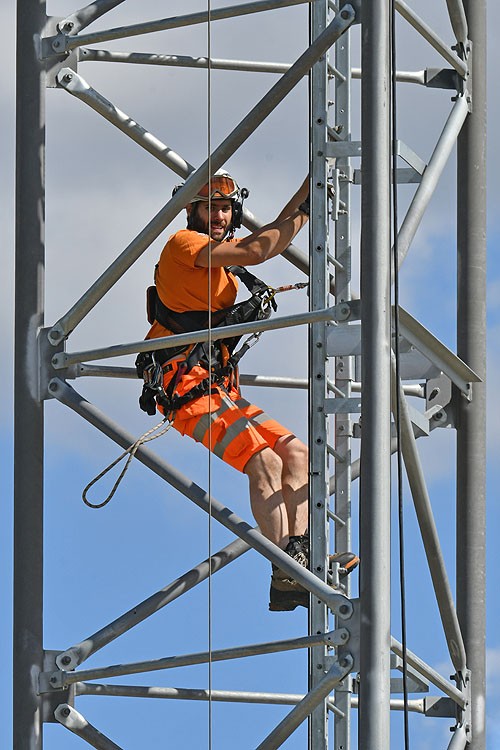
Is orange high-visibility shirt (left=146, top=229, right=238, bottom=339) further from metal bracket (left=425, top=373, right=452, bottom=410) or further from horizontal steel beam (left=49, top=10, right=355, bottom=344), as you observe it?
metal bracket (left=425, top=373, right=452, bottom=410)

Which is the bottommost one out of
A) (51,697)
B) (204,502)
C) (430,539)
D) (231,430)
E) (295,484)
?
(51,697)

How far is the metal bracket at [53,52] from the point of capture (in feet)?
37.6

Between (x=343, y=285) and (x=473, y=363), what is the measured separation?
1294mm

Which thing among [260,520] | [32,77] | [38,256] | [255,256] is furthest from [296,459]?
[32,77]

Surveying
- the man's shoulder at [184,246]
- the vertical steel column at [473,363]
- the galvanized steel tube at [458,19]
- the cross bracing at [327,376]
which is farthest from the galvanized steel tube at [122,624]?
the galvanized steel tube at [458,19]

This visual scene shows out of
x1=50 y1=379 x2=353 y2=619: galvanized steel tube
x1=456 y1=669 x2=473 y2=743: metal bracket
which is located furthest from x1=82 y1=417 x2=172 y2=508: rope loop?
x1=456 y1=669 x2=473 y2=743: metal bracket

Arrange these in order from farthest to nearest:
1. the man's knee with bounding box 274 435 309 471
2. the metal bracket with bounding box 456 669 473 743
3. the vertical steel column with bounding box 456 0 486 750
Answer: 1. the vertical steel column with bounding box 456 0 486 750
2. the metal bracket with bounding box 456 669 473 743
3. the man's knee with bounding box 274 435 309 471

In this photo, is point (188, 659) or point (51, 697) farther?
point (51, 697)

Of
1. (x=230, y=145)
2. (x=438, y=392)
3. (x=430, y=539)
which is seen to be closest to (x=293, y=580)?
(x=430, y=539)

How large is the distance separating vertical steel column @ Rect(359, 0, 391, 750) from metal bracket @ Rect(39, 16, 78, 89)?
2.10 metres

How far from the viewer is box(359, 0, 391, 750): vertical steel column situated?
393 inches

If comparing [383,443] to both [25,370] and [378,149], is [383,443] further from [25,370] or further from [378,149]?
[25,370]

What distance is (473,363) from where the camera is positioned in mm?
12547

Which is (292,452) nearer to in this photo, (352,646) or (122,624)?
(122,624)
